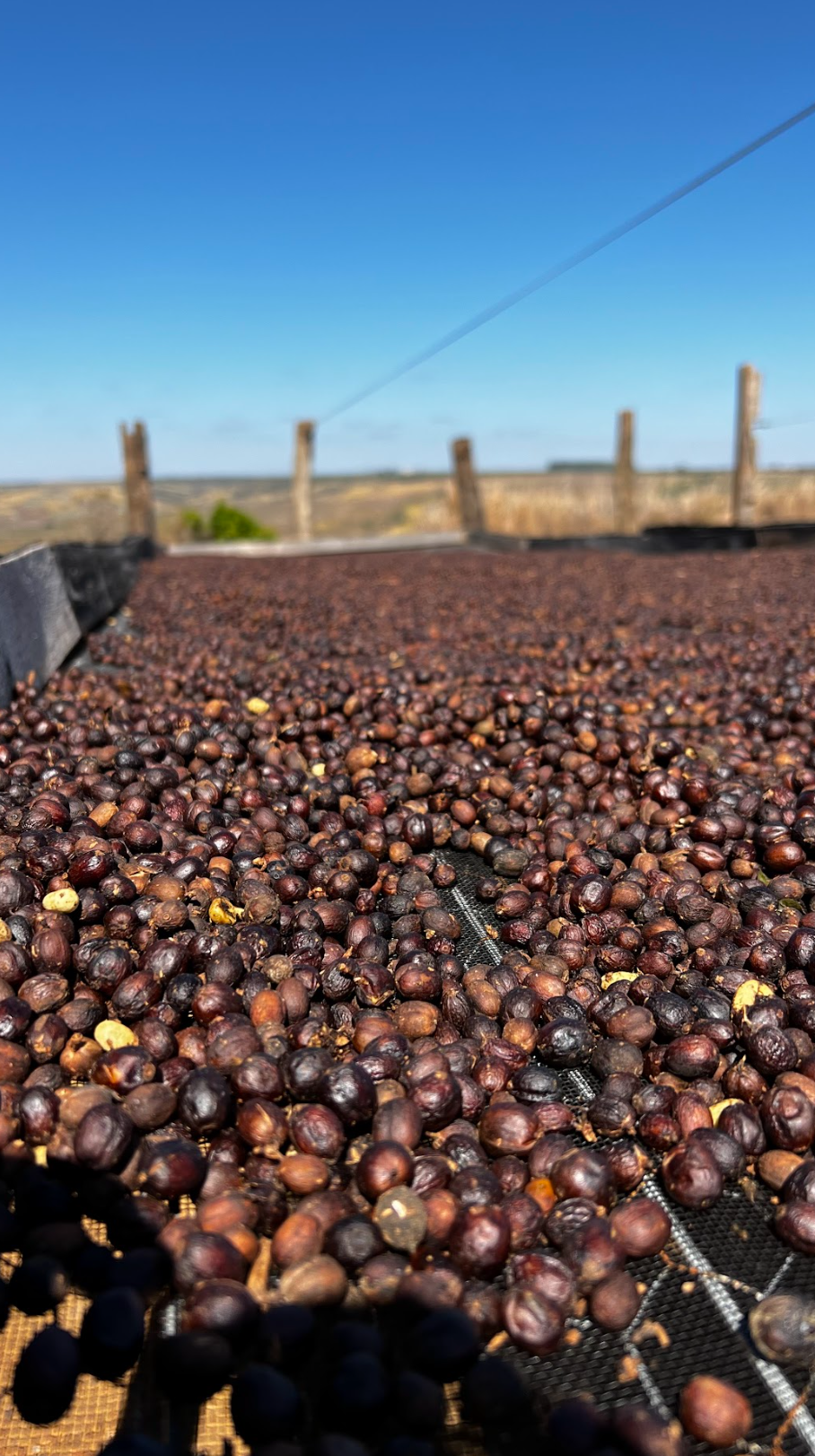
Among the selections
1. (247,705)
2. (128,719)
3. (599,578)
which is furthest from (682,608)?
(128,719)

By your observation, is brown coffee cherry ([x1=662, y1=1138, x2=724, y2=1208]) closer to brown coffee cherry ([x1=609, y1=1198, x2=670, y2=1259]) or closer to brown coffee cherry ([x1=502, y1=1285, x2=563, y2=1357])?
brown coffee cherry ([x1=609, y1=1198, x2=670, y2=1259])

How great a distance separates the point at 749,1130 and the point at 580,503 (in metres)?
27.3

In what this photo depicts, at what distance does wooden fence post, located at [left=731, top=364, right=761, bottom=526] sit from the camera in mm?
17547

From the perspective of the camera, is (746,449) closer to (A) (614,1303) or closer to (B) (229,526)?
(B) (229,526)

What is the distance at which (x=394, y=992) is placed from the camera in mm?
2799

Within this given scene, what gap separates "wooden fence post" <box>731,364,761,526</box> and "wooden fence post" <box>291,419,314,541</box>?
10911mm

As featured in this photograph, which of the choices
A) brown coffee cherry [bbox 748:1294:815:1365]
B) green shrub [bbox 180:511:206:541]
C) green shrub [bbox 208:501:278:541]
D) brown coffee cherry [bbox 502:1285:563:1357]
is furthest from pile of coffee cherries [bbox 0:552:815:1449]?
green shrub [bbox 180:511:206:541]

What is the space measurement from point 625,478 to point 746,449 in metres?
3.11

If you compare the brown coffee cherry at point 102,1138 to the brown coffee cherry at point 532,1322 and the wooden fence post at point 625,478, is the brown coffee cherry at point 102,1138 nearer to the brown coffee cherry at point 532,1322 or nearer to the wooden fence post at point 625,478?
the brown coffee cherry at point 532,1322

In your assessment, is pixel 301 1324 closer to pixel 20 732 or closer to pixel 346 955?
pixel 346 955

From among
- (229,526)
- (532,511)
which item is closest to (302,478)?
(229,526)

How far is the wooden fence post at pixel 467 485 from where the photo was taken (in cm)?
2211

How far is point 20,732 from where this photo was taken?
475 centimetres

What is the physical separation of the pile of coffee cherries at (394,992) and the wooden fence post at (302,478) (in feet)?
60.2
